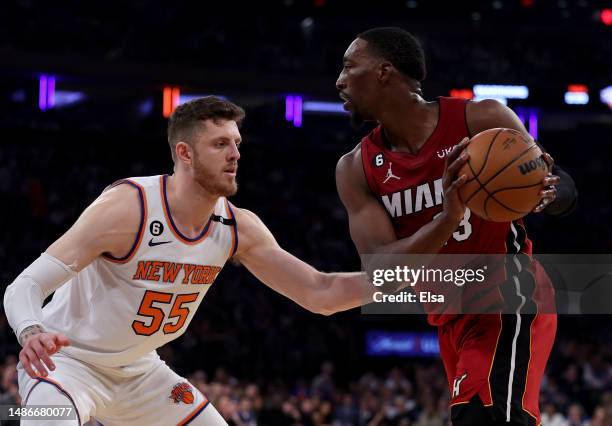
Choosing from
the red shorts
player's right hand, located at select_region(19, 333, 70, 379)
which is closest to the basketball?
the red shorts

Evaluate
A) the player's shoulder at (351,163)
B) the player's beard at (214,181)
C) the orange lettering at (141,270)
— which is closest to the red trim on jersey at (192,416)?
the orange lettering at (141,270)

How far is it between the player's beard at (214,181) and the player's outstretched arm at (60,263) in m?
0.34

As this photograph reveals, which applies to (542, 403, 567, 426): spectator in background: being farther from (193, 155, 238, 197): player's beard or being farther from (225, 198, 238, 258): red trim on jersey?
(193, 155, 238, 197): player's beard

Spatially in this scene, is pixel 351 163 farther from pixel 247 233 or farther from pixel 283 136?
pixel 283 136

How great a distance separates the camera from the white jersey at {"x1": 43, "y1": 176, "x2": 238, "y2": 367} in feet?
14.4

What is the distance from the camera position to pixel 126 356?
14.6 ft

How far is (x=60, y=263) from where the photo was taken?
4059 millimetres

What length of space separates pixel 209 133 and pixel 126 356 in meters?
1.19

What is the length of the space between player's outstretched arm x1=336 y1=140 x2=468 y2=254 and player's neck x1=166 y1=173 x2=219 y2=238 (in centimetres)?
70

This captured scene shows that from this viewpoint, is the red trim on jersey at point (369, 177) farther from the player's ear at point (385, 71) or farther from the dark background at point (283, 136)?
the dark background at point (283, 136)

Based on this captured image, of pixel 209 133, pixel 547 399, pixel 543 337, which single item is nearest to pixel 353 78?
pixel 209 133

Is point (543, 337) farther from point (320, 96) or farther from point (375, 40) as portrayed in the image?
point (320, 96)

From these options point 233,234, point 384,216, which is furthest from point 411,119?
point 233,234

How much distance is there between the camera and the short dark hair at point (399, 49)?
13.8 ft
